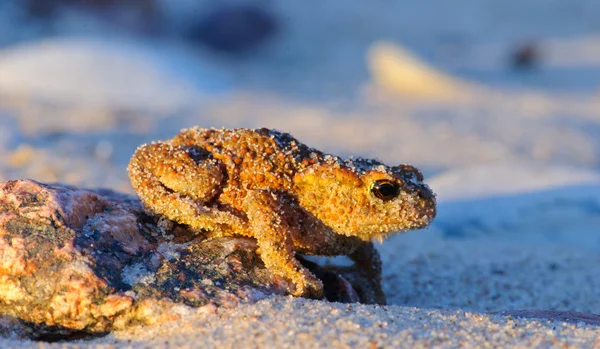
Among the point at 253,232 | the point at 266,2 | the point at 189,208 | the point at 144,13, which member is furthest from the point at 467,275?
the point at 266,2

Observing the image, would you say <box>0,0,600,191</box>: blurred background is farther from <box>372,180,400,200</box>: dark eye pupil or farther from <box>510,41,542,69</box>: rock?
<box>372,180,400,200</box>: dark eye pupil

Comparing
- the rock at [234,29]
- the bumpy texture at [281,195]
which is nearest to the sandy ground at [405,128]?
the bumpy texture at [281,195]

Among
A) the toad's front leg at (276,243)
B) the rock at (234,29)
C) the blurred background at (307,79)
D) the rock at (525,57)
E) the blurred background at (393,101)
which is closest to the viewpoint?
the toad's front leg at (276,243)

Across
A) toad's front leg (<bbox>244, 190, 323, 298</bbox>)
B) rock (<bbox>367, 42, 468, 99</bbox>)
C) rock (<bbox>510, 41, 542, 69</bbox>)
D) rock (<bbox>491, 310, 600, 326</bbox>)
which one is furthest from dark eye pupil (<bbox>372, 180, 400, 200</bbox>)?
rock (<bbox>510, 41, 542, 69</bbox>)

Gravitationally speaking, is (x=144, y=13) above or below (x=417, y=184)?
above

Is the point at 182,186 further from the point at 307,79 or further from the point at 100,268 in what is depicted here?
the point at 307,79

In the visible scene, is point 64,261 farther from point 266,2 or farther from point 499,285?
point 266,2

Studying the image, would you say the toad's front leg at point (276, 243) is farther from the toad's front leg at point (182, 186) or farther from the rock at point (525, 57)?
the rock at point (525, 57)
